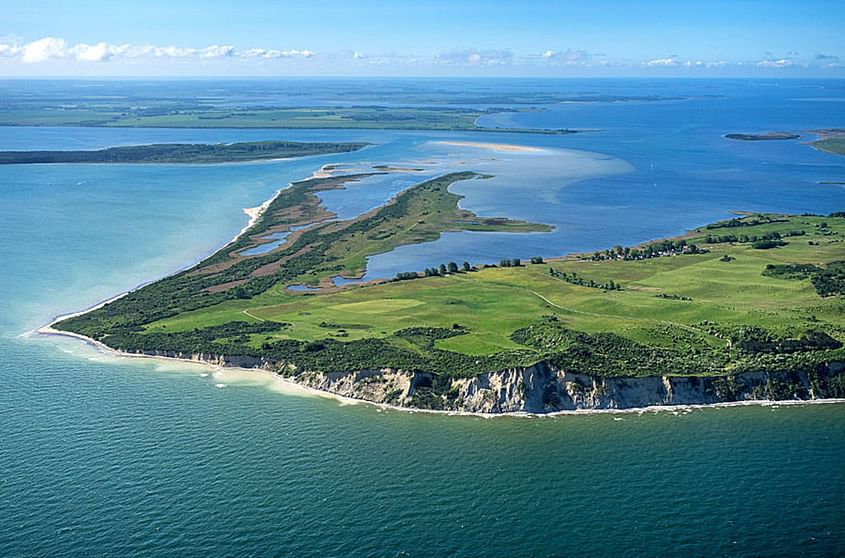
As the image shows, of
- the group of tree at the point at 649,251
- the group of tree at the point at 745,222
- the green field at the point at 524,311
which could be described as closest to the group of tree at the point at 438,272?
the green field at the point at 524,311

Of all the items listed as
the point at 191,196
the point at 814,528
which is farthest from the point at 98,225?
the point at 814,528

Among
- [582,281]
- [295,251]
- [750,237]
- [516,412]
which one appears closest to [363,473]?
[516,412]

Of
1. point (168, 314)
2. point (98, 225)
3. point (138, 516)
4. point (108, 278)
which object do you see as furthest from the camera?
point (98, 225)

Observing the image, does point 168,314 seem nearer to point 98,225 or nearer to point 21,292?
point 21,292

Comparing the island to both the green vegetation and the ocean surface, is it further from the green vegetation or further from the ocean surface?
the ocean surface

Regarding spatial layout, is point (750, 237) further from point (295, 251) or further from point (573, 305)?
point (295, 251)

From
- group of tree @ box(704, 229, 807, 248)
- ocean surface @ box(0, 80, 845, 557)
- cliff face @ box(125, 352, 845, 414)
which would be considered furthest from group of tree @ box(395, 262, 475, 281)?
group of tree @ box(704, 229, 807, 248)

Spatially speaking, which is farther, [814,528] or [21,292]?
[21,292]
